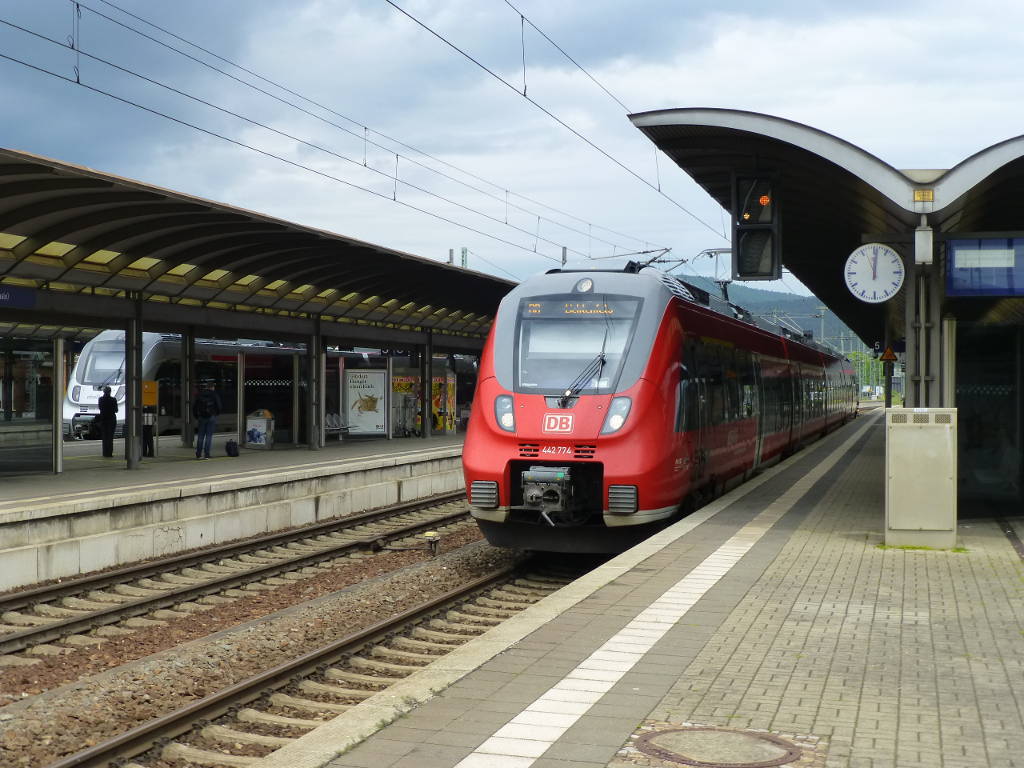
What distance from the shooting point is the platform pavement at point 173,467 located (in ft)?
50.4

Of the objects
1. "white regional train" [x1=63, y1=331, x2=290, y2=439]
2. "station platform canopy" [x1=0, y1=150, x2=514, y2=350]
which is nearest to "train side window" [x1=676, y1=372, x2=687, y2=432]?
"station platform canopy" [x1=0, y1=150, x2=514, y2=350]

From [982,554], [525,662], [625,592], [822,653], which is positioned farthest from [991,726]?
[982,554]

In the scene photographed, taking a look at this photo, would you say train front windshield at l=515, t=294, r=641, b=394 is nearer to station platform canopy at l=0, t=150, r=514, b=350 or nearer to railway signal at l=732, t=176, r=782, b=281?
railway signal at l=732, t=176, r=782, b=281

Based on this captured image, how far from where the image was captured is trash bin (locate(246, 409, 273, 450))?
2598 centimetres

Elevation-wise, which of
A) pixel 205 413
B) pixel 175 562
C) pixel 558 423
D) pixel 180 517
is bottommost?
pixel 175 562

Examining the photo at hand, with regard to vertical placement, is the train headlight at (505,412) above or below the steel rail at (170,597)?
above

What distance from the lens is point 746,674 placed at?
6.24m

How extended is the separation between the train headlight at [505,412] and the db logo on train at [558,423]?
1.18ft

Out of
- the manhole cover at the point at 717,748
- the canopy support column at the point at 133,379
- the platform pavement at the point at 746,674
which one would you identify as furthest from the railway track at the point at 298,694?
the canopy support column at the point at 133,379

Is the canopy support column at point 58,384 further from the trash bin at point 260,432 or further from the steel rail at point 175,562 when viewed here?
the trash bin at point 260,432

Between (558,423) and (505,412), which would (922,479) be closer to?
(558,423)

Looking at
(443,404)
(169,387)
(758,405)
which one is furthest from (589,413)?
(169,387)

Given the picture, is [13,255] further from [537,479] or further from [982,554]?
[982,554]

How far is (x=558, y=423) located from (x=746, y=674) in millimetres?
5325
